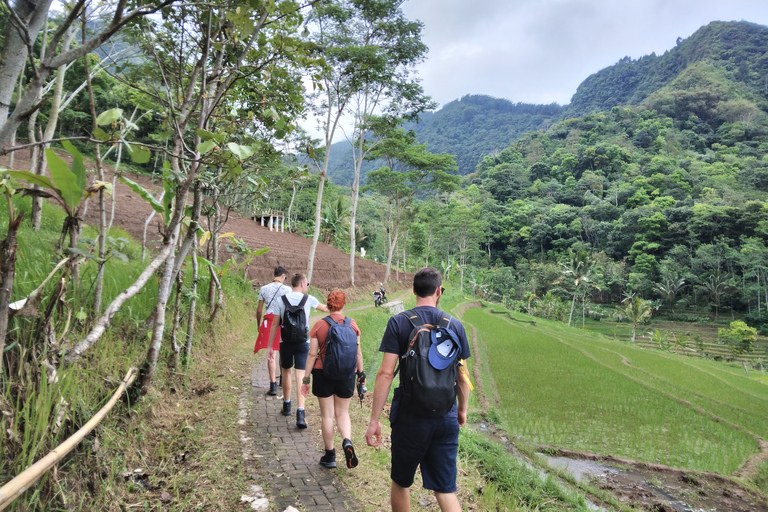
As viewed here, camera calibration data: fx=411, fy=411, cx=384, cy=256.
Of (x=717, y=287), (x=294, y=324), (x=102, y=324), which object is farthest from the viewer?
(x=717, y=287)

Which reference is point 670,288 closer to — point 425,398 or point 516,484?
point 516,484

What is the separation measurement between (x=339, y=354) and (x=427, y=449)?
1.19m

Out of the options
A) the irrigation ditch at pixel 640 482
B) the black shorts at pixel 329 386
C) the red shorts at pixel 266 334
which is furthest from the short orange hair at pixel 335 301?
the irrigation ditch at pixel 640 482

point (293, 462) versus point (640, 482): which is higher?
point (293, 462)

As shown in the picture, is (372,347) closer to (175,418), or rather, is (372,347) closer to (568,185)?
(175,418)

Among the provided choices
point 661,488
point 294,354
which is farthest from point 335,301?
point 661,488

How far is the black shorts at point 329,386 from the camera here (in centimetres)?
329

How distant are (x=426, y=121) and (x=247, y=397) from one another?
15677cm

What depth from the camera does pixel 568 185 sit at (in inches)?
2584

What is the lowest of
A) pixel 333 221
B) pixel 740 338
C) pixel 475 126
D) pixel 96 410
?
pixel 740 338

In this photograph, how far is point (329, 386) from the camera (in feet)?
10.8

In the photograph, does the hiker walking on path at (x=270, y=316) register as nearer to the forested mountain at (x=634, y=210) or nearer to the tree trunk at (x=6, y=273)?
the tree trunk at (x=6, y=273)

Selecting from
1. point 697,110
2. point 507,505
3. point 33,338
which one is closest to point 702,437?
point 507,505

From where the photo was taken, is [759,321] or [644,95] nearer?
[759,321]
